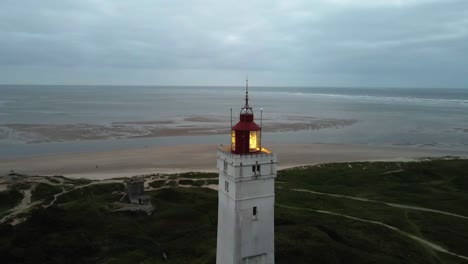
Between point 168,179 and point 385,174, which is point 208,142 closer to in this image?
point 168,179

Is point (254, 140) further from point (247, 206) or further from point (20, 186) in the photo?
point (20, 186)

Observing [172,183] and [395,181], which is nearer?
[172,183]

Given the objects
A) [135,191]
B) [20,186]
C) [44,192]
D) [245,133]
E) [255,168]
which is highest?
[245,133]

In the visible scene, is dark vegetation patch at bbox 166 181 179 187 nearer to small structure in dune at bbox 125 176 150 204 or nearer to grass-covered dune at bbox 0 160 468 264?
grass-covered dune at bbox 0 160 468 264

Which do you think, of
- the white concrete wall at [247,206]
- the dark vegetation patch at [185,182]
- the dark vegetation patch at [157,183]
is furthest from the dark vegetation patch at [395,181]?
the white concrete wall at [247,206]

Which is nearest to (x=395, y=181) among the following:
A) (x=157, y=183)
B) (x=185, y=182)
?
(x=185, y=182)

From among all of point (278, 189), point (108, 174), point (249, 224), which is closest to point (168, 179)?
point (108, 174)
